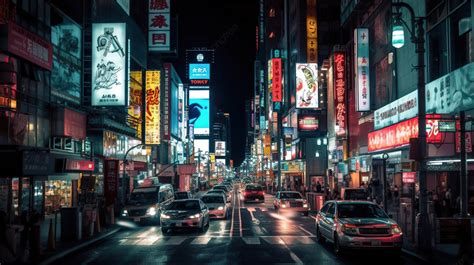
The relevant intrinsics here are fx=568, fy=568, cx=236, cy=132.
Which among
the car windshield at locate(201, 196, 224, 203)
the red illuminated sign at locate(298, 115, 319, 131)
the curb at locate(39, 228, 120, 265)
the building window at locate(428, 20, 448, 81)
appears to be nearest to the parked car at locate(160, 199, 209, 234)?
the curb at locate(39, 228, 120, 265)

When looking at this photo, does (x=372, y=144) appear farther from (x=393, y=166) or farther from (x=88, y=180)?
(x=88, y=180)

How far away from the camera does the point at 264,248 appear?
60.2 ft

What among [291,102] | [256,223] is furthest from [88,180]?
[291,102]

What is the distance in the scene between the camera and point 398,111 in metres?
29.9

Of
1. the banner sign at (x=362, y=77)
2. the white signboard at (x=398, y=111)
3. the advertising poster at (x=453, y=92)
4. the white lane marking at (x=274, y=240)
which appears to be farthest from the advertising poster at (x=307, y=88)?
the white lane marking at (x=274, y=240)

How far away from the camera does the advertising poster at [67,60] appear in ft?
112

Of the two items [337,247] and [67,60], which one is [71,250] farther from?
[67,60]

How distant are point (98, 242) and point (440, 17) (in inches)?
718

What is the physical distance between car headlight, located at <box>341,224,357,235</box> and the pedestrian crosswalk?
365 cm

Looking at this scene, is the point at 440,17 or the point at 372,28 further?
the point at 372,28

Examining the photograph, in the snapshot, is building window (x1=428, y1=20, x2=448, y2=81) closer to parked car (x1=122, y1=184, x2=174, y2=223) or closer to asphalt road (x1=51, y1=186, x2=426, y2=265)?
asphalt road (x1=51, y1=186, x2=426, y2=265)

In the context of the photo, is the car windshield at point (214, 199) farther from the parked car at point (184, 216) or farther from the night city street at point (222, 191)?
the parked car at point (184, 216)

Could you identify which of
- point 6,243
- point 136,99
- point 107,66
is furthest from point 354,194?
point 136,99

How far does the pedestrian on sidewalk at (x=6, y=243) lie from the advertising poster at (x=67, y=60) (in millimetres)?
19461
